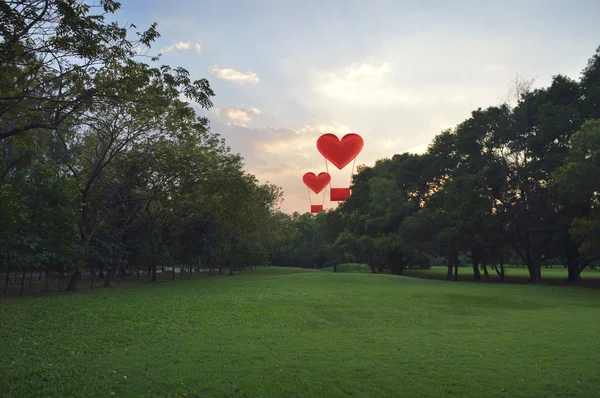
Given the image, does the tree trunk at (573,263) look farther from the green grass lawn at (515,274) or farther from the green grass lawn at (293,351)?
the green grass lawn at (293,351)

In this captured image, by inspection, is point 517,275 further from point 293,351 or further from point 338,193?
point 293,351

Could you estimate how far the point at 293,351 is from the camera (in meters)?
11.4

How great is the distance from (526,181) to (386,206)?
692 inches

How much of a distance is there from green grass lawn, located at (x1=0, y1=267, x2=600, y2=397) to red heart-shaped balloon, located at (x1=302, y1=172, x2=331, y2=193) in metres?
10.6

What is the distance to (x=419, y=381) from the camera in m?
9.02

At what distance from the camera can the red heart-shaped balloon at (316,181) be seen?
97.3 feet

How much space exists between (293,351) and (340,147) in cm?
1265

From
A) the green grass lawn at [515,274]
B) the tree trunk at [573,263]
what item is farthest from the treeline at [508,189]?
the green grass lawn at [515,274]

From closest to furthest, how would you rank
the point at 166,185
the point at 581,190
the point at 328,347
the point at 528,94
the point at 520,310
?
the point at 328,347 → the point at 520,310 → the point at 581,190 → the point at 166,185 → the point at 528,94

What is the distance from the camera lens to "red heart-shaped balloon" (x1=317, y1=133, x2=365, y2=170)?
21.6 metres

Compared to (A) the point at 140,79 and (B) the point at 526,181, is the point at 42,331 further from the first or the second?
(B) the point at 526,181

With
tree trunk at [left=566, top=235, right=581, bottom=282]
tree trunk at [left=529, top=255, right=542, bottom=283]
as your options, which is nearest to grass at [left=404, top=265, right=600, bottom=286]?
tree trunk at [left=566, top=235, right=581, bottom=282]

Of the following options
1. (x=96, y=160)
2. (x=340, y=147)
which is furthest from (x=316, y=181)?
(x=96, y=160)

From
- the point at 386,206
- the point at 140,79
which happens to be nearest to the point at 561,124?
the point at 386,206
